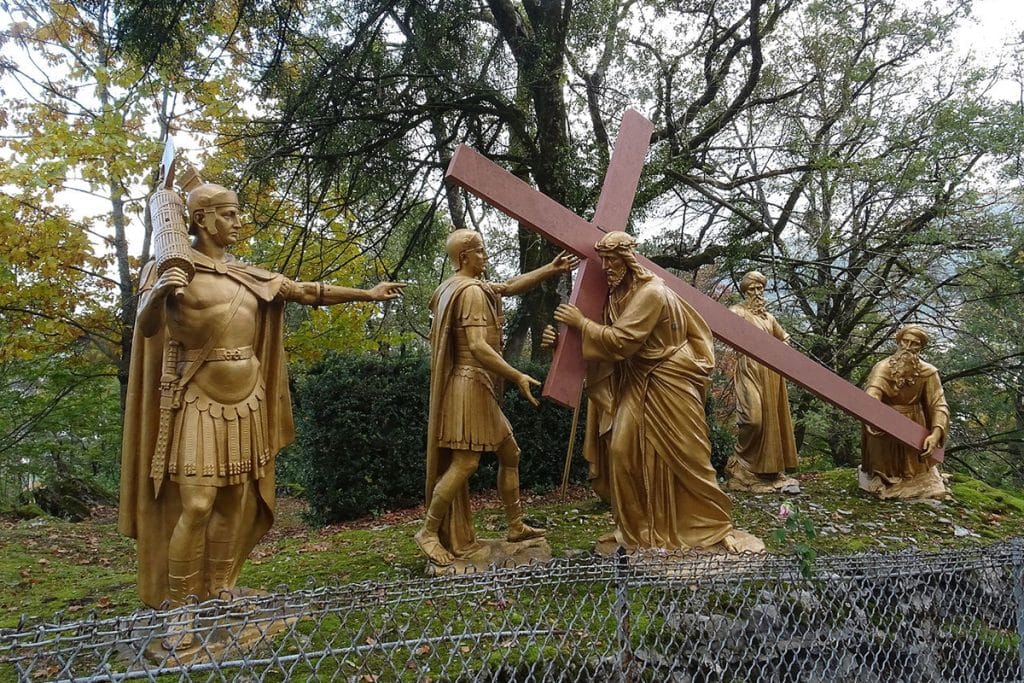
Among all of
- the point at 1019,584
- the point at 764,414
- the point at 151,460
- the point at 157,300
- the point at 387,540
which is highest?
the point at 157,300

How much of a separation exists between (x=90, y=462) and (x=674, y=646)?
12393mm

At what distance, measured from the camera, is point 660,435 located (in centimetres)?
460

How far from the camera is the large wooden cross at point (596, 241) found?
459 cm

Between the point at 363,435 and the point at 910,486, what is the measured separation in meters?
6.09

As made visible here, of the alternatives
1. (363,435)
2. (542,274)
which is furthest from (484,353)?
(363,435)

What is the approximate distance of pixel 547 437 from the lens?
9508mm

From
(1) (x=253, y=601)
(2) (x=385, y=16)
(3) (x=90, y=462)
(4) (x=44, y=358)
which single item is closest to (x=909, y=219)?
(2) (x=385, y=16)

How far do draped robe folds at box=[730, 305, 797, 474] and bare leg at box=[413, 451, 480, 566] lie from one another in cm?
432

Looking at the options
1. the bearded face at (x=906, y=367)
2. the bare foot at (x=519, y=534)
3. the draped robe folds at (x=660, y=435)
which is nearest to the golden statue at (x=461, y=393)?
the bare foot at (x=519, y=534)

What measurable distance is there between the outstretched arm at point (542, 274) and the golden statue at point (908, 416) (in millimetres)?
3960

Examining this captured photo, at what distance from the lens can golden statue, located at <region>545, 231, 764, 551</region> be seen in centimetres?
458

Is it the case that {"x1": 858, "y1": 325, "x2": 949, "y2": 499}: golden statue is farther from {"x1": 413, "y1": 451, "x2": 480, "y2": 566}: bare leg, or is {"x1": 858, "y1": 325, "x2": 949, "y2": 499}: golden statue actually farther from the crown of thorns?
{"x1": 413, "y1": 451, "x2": 480, "y2": 566}: bare leg

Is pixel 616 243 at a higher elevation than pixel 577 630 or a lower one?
higher

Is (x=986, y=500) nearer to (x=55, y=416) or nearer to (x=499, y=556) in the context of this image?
(x=499, y=556)
